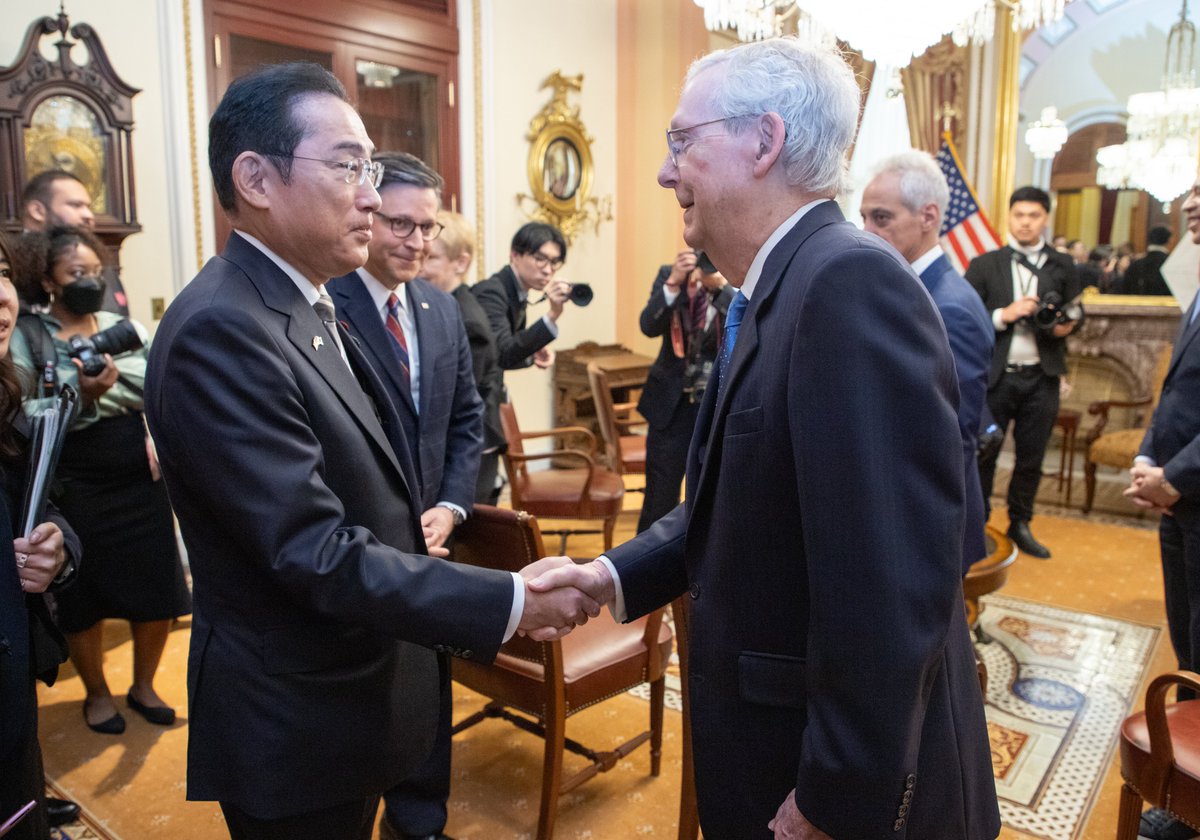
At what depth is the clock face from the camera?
396 cm

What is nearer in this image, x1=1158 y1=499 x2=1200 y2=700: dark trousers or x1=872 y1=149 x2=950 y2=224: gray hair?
x1=1158 y1=499 x2=1200 y2=700: dark trousers

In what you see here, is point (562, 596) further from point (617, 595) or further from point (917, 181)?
point (917, 181)

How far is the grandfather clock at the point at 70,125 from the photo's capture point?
387 centimetres

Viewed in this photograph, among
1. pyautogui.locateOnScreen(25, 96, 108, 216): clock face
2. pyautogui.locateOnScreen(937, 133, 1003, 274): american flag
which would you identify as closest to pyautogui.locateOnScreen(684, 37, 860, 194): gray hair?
pyautogui.locateOnScreen(25, 96, 108, 216): clock face

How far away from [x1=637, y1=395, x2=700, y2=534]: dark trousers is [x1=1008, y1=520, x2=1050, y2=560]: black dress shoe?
6.93 ft

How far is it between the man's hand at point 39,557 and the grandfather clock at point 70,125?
2430 mm

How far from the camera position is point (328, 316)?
157 centimetres

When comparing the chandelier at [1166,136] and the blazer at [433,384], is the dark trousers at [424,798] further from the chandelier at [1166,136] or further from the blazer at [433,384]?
the chandelier at [1166,136]

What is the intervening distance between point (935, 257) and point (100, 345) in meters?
2.65

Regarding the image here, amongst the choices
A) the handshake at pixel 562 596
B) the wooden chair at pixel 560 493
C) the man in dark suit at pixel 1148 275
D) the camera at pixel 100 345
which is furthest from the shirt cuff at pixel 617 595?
the man in dark suit at pixel 1148 275

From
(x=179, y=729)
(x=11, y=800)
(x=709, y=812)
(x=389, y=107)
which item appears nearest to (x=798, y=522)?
(x=709, y=812)

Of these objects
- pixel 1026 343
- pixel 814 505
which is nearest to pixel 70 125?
pixel 814 505

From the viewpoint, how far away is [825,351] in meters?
1.06

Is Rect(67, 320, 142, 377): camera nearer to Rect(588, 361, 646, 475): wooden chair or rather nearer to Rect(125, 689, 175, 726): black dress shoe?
Rect(125, 689, 175, 726): black dress shoe
